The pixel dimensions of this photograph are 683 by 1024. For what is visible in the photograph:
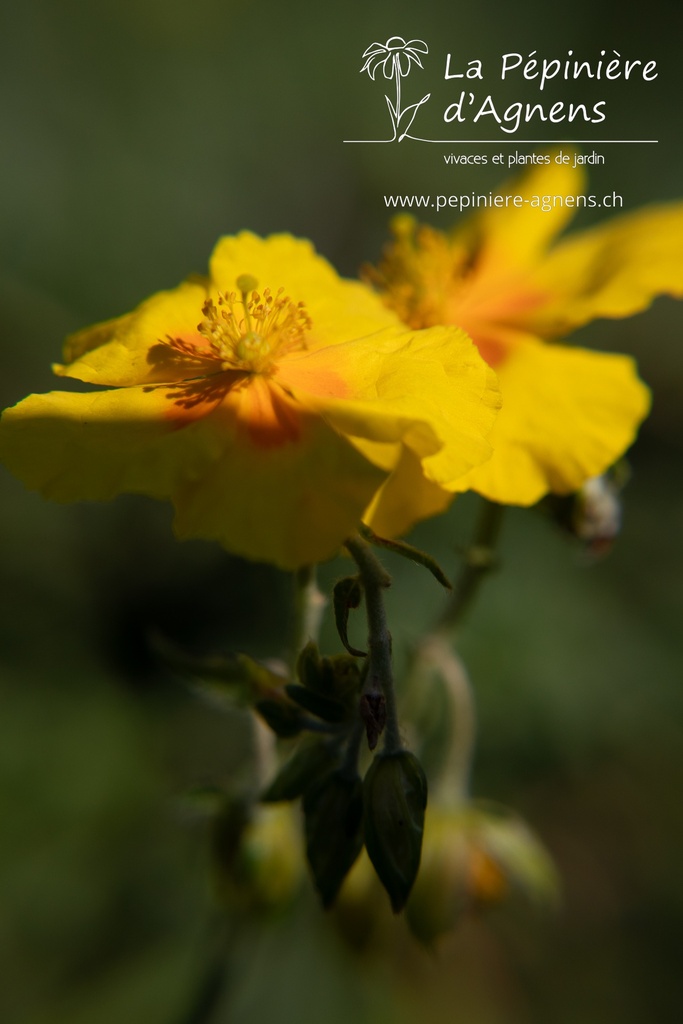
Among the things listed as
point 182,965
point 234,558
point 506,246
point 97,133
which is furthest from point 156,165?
point 182,965

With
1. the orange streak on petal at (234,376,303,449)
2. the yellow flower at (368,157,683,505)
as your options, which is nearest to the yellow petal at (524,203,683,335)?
the yellow flower at (368,157,683,505)

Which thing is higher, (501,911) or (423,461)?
(423,461)

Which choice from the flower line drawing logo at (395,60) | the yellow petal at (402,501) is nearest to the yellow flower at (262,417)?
the yellow petal at (402,501)

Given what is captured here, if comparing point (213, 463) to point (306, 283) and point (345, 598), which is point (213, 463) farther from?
point (306, 283)

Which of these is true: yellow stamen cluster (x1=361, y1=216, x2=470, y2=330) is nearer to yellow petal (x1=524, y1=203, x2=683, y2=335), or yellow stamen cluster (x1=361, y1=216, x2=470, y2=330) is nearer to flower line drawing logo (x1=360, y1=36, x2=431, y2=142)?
yellow petal (x1=524, y1=203, x2=683, y2=335)

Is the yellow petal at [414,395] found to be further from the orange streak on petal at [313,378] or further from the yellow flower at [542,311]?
the yellow flower at [542,311]

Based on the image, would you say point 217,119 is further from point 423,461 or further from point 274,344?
point 423,461

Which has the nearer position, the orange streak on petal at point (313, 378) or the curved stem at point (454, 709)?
the orange streak on petal at point (313, 378)
